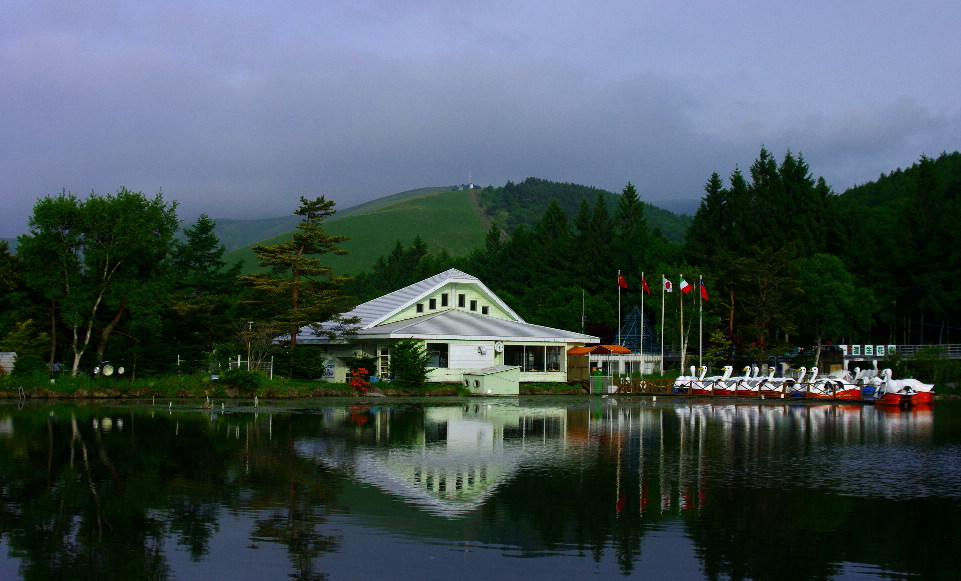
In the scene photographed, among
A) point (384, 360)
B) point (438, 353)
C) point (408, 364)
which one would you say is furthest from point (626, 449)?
point (438, 353)

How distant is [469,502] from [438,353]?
95.8ft

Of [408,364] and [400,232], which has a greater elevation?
[400,232]

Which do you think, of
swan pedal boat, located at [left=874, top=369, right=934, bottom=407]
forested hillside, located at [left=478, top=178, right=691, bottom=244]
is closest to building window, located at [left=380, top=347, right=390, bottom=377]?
swan pedal boat, located at [left=874, top=369, right=934, bottom=407]

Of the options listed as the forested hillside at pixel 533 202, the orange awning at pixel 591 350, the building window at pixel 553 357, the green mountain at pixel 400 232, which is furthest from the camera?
the forested hillside at pixel 533 202

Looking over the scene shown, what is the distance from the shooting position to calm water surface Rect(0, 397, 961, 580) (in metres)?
9.87

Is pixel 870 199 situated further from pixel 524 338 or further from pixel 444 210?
pixel 444 210

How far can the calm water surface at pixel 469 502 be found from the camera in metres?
9.87

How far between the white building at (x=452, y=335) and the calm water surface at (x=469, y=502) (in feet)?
55.9

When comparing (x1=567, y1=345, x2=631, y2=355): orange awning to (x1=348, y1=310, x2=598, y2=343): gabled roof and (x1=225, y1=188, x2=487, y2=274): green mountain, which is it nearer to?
(x1=348, y1=310, x2=598, y2=343): gabled roof

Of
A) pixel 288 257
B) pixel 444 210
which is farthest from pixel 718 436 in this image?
pixel 444 210

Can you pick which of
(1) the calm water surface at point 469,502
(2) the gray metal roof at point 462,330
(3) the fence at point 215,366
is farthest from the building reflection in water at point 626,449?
(2) the gray metal roof at point 462,330

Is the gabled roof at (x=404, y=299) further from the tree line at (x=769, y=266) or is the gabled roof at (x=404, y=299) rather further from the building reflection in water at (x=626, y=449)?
the building reflection in water at (x=626, y=449)

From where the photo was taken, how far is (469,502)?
13.2 meters

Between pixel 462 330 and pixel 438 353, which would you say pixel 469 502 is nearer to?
pixel 438 353
